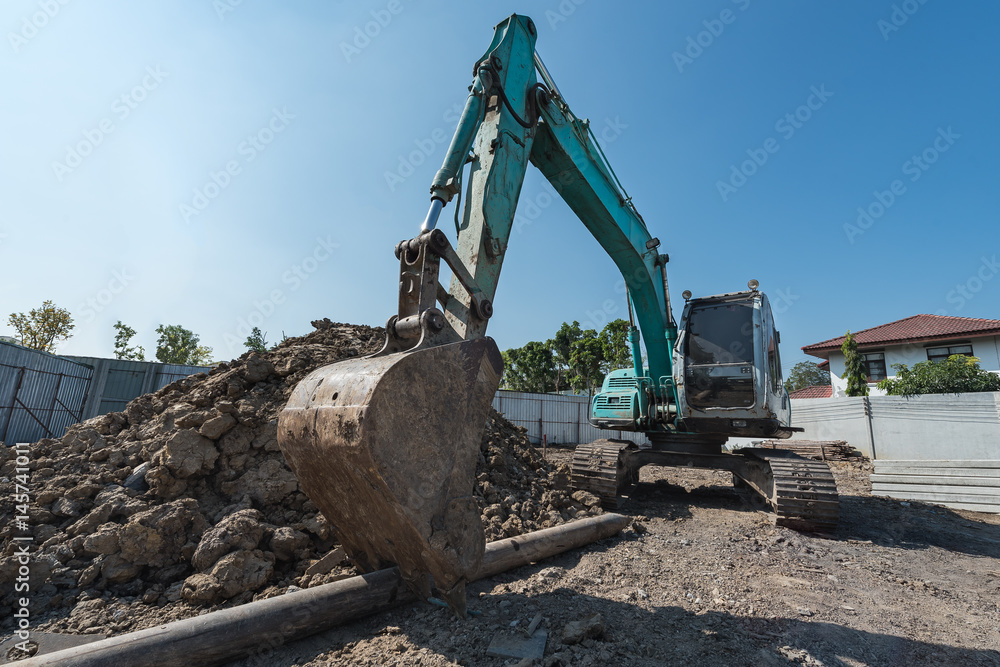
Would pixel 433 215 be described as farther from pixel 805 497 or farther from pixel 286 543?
pixel 805 497

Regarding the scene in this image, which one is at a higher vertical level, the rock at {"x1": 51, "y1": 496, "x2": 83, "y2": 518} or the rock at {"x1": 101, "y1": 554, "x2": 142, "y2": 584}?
the rock at {"x1": 51, "y1": 496, "x2": 83, "y2": 518}

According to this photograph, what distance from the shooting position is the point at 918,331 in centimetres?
2442

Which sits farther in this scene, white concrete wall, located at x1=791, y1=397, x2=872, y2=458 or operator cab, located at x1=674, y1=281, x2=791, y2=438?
white concrete wall, located at x1=791, y1=397, x2=872, y2=458

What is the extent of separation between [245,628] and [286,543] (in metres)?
1.09

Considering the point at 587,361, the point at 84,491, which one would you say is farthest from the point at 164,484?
the point at 587,361

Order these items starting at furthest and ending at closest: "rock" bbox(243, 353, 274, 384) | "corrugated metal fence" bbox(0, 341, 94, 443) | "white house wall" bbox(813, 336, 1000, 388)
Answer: "white house wall" bbox(813, 336, 1000, 388) < "corrugated metal fence" bbox(0, 341, 94, 443) < "rock" bbox(243, 353, 274, 384)

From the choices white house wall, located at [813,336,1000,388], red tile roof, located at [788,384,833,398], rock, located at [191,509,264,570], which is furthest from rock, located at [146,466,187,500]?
red tile roof, located at [788,384,833,398]

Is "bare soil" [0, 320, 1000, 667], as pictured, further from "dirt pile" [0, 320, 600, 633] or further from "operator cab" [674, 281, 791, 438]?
"operator cab" [674, 281, 791, 438]

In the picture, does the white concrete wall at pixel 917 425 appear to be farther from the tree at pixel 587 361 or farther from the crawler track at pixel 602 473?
the tree at pixel 587 361

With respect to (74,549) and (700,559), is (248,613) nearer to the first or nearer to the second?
(74,549)

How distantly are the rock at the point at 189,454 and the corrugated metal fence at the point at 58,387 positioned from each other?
35.2 ft

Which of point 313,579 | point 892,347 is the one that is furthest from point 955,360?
point 313,579

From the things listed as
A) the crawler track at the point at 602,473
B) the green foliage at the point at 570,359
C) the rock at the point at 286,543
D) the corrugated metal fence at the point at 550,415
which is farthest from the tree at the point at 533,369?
the rock at the point at 286,543

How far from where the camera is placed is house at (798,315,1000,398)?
21594 mm
